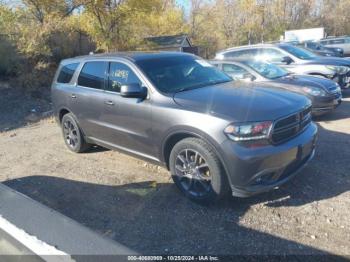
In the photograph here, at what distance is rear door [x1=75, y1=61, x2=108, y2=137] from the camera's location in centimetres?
526

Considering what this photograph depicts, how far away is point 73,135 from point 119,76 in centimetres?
188

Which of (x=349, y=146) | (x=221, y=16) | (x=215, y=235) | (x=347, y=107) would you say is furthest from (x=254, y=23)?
(x=215, y=235)

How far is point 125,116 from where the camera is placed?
476 centimetres

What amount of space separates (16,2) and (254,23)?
32.5 meters

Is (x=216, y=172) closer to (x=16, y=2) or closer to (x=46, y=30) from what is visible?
(x=46, y=30)

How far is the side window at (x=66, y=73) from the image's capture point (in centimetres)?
608

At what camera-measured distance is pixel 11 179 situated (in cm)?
541

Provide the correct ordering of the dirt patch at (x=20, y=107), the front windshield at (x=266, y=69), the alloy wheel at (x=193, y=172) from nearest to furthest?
the alloy wheel at (x=193, y=172) → the front windshield at (x=266, y=69) → the dirt patch at (x=20, y=107)

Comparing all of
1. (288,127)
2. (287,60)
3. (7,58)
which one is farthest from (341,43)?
(288,127)

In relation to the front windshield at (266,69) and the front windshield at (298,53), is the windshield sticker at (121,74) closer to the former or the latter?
the front windshield at (266,69)

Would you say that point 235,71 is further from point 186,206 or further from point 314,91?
point 186,206

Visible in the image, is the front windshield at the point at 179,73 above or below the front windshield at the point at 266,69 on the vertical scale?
above

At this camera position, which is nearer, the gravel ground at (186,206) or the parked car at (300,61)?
the gravel ground at (186,206)

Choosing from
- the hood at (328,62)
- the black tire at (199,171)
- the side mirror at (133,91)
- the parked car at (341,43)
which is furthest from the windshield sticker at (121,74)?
the parked car at (341,43)
